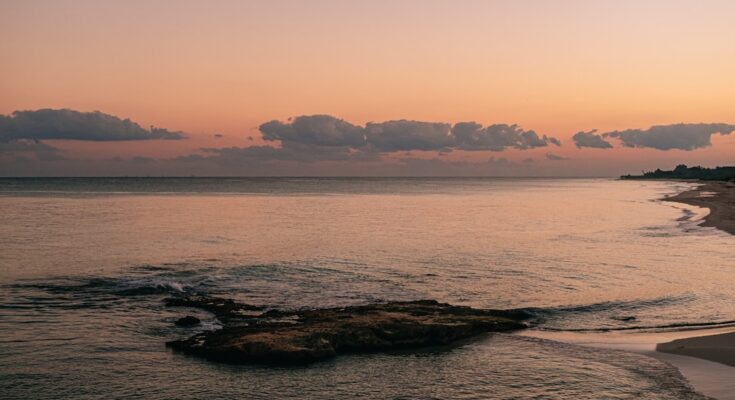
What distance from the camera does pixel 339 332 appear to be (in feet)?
71.2

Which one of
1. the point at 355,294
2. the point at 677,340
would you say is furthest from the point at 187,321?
the point at 677,340

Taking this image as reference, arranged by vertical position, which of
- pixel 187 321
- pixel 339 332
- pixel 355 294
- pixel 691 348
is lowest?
pixel 355 294

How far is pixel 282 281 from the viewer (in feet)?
117

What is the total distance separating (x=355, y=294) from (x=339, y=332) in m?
9.96

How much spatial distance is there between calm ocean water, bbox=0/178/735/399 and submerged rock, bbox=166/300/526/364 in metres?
0.84

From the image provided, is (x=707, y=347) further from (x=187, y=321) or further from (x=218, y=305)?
(x=218, y=305)

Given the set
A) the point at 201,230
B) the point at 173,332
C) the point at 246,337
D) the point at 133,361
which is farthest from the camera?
the point at 201,230

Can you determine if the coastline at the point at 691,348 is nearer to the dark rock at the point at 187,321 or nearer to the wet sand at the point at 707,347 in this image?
the wet sand at the point at 707,347

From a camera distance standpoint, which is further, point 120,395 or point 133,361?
point 133,361

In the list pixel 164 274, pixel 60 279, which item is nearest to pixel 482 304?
pixel 164 274

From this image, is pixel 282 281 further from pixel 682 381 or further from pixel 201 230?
pixel 201 230

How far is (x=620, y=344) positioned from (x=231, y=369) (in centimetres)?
1367

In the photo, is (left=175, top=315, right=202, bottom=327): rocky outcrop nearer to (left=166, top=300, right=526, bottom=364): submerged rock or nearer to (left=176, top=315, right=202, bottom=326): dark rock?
(left=176, top=315, right=202, bottom=326): dark rock

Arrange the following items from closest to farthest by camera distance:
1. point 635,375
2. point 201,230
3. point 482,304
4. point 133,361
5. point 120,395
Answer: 1. point 120,395
2. point 635,375
3. point 133,361
4. point 482,304
5. point 201,230
